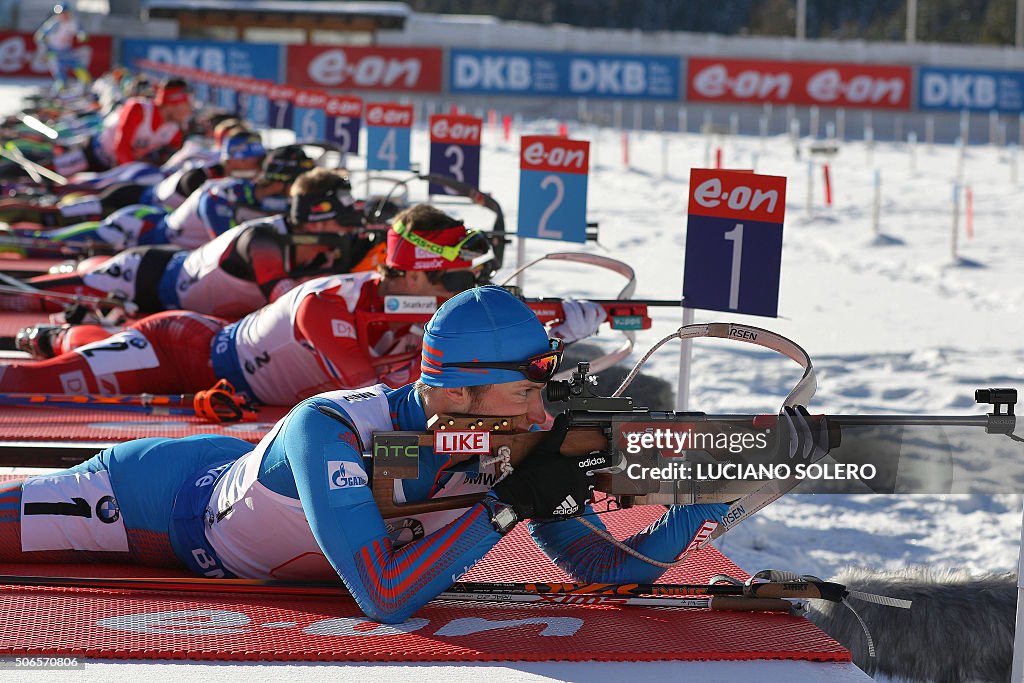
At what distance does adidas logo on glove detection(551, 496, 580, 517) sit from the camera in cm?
308

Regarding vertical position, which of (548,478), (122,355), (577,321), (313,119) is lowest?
(122,355)

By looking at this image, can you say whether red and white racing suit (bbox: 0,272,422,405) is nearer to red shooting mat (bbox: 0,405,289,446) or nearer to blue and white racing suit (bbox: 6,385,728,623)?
red shooting mat (bbox: 0,405,289,446)

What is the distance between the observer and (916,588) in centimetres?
373

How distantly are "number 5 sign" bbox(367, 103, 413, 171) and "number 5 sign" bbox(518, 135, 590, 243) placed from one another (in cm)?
395

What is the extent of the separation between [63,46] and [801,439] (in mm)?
25408

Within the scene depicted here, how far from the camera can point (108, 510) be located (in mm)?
3459

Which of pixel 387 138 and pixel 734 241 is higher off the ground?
pixel 734 241

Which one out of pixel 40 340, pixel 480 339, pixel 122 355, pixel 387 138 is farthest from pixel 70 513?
pixel 387 138

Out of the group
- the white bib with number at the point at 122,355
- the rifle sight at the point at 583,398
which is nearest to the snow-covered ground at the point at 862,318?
the rifle sight at the point at 583,398

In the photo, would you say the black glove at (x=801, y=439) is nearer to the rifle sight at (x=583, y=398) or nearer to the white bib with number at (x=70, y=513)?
the rifle sight at (x=583, y=398)

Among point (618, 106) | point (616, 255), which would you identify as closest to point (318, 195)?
point (616, 255)

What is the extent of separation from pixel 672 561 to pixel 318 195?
11.9 feet

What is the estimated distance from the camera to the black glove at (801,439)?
9.87 ft

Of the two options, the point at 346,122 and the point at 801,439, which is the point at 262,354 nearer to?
the point at 801,439
